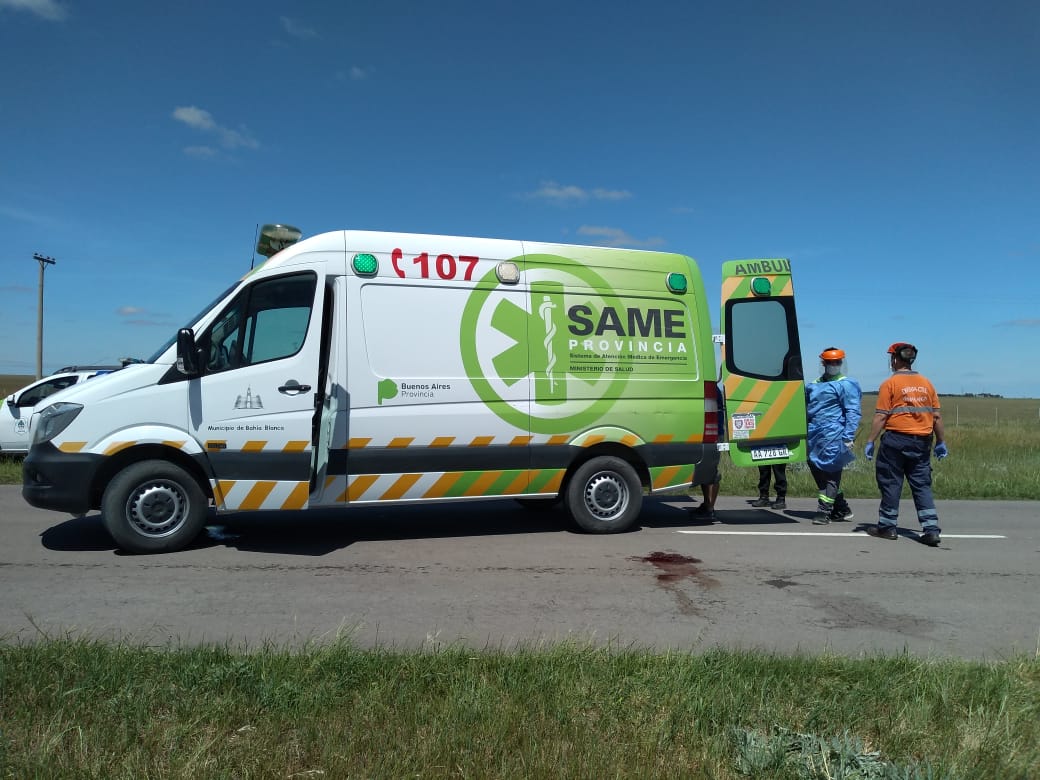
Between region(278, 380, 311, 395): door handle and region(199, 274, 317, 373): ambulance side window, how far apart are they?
26 centimetres

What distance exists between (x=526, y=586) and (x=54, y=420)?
4225 millimetres

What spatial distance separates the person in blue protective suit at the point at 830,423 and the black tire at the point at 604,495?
2.37 m

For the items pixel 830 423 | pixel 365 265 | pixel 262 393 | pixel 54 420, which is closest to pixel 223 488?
pixel 262 393

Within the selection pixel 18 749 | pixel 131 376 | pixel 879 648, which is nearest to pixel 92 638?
pixel 18 749

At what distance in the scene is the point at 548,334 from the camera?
7.30 m

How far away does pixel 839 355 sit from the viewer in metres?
8.63

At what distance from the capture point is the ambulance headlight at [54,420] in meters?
6.13

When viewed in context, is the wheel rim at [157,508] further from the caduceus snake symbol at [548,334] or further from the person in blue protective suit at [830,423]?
the person in blue protective suit at [830,423]

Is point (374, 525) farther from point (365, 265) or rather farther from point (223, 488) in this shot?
point (365, 265)

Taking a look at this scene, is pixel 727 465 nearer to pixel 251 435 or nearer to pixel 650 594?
pixel 650 594

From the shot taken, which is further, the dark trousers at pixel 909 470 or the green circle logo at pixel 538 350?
the dark trousers at pixel 909 470

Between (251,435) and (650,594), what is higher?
(251,435)

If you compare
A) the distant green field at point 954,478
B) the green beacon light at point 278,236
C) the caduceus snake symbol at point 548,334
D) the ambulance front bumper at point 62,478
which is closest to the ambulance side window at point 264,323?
the green beacon light at point 278,236

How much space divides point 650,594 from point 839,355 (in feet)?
15.3
